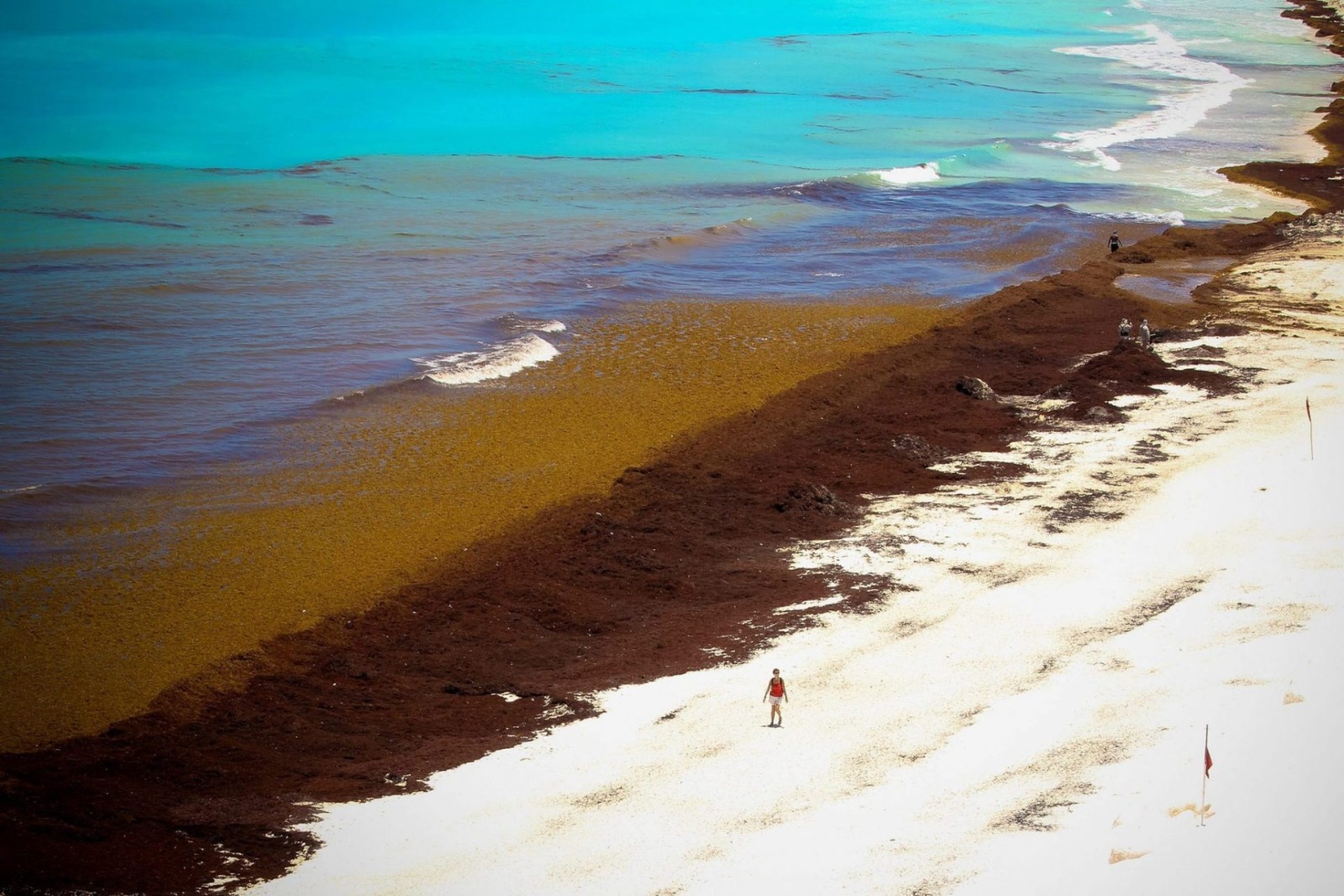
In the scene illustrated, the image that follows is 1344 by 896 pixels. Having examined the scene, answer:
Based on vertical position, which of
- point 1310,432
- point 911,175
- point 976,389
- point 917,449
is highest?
point 911,175

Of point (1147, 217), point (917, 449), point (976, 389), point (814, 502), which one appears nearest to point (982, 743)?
point (814, 502)

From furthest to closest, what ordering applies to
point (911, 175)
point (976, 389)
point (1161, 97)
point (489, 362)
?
1. point (1161, 97)
2. point (911, 175)
3. point (489, 362)
4. point (976, 389)

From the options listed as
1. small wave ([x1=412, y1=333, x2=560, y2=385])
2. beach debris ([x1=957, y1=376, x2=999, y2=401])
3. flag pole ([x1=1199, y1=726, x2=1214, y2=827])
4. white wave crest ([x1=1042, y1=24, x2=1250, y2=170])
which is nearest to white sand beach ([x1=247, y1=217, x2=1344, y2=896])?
flag pole ([x1=1199, y1=726, x2=1214, y2=827])

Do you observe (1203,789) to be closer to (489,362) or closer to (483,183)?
(489,362)

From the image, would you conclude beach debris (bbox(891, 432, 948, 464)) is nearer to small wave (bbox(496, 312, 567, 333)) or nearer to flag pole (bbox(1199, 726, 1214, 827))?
flag pole (bbox(1199, 726, 1214, 827))

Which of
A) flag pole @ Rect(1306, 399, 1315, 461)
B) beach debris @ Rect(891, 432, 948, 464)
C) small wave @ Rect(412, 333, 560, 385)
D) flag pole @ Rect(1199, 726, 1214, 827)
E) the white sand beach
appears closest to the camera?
the white sand beach
